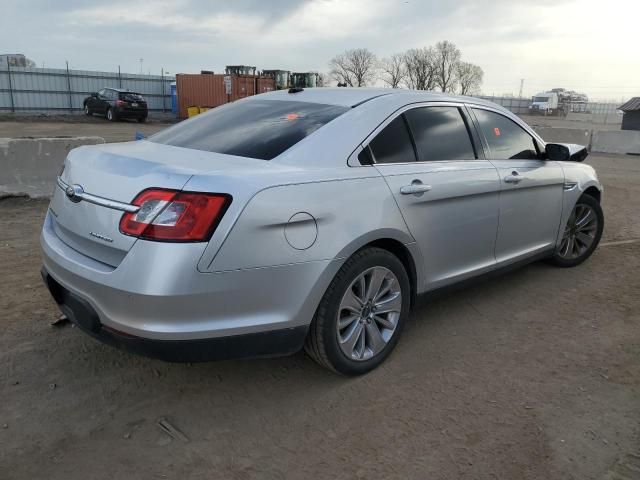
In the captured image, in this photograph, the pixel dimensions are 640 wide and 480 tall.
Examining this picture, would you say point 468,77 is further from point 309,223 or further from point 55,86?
point 309,223

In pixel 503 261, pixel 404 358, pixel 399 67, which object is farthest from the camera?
pixel 399 67

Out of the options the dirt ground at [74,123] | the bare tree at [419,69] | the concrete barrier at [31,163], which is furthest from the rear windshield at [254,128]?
the bare tree at [419,69]

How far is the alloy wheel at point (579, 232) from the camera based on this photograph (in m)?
5.02

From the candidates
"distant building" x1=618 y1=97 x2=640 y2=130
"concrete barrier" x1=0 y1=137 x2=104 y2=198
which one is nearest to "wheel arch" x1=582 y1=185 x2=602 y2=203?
"concrete barrier" x1=0 y1=137 x2=104 y2=198


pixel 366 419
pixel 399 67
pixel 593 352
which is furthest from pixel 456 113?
pixel 399 67

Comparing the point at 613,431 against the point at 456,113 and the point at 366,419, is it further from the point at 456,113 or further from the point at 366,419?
the point at 456,113

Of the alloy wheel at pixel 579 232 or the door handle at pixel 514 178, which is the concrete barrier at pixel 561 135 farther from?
the door handle at pixel 514 178

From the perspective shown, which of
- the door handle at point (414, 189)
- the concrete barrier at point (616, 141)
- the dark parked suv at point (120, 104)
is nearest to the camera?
the door handle at point (414, 189)

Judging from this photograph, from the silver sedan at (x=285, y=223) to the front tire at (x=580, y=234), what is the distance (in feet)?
3.97

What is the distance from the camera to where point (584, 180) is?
4.91m

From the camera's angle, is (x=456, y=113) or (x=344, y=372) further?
(x=456, y=113)

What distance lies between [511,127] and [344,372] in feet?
8.10

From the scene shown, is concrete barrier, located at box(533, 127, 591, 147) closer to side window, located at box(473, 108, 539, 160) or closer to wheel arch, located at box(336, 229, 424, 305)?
side window, located at box(473, 108, 539, 160)

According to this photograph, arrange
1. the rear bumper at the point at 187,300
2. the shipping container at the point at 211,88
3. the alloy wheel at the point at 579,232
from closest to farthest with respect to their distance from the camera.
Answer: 1. the rear bumper at the point at 187,300
2. the alloy wheel at the point at 579,232
3. the shipping container at the point at 211,88
